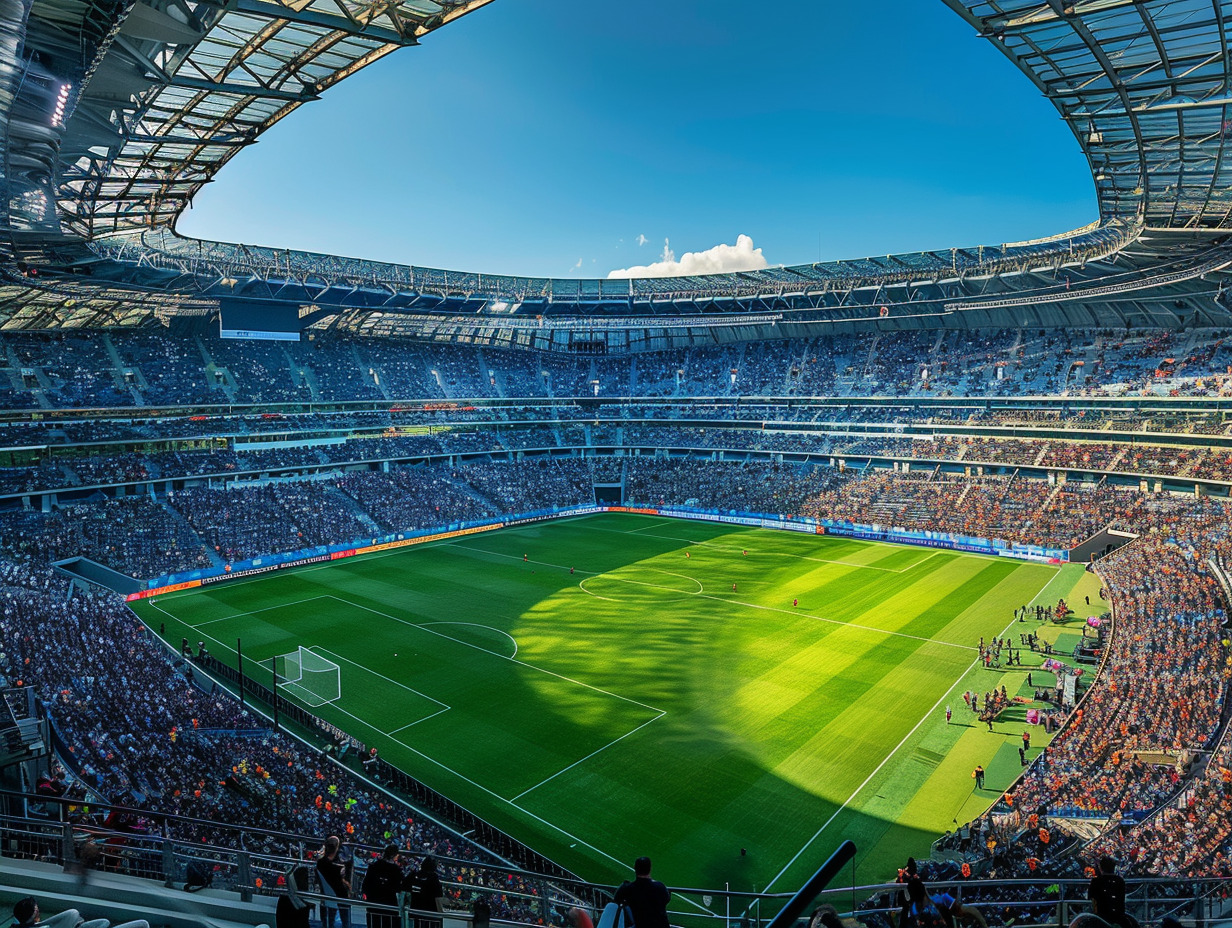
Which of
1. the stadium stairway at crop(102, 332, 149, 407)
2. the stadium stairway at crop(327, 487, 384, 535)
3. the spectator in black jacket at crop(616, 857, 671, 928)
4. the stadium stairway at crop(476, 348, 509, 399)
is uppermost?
the stadium stairway at crop(476, 348, 509, 399)

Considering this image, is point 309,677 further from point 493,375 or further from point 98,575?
point 493,375

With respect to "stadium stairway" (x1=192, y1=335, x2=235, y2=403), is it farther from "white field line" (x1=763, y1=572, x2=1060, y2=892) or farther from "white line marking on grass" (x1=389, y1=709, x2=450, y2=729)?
"white field line" (x1=763, y1=572, x2=1060, y2=892)

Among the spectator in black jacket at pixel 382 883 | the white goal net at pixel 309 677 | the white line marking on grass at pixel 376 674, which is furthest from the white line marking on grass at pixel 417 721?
the spectator in black jacket at pixel 382 883

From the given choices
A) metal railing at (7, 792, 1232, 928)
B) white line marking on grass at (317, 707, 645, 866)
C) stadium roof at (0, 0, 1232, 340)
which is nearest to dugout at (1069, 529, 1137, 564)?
stadium roof at (0, 0, 1232, 340)

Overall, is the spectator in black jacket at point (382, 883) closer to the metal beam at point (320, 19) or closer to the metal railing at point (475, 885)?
the metal railing at point (475, 885)

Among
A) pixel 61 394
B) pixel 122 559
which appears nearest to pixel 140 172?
Answer: pixel 122 559

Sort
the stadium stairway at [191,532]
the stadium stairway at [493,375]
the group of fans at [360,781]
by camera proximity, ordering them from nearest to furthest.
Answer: the group of fans at [360,781] < the stadium stairway at [191,532] < the stadium stairway at [493,375]
